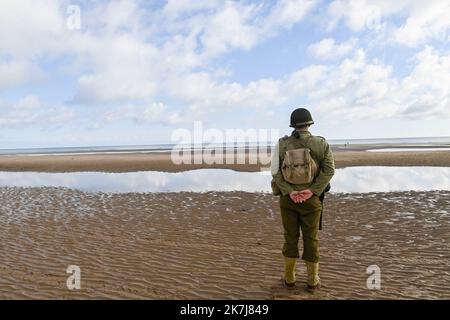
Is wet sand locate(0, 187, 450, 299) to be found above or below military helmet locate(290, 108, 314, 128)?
below

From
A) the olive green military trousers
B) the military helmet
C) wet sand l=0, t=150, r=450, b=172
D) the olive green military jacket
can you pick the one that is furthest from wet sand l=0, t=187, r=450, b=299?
wet sand l=0, t=150, r=450, b=172

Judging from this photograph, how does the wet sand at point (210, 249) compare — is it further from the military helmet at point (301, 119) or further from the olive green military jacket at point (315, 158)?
the military helmet at point (301, 119)

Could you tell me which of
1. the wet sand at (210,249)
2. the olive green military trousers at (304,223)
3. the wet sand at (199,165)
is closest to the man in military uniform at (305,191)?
the olive green military trousers at (304,223)

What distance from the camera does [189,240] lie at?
897cm

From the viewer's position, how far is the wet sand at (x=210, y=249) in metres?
5.87

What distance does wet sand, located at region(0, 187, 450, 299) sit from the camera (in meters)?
5.87

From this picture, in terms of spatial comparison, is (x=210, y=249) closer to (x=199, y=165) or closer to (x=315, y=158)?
(x=315, y=158)

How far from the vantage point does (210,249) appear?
8133 millimetres

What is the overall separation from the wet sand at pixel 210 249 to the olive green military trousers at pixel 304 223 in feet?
2.19

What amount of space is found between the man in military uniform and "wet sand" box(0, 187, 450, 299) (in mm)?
715

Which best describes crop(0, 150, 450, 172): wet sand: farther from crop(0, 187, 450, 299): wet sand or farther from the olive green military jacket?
the olive green military jacket

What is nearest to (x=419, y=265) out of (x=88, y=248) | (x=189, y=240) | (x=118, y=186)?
(x=189, y=240)

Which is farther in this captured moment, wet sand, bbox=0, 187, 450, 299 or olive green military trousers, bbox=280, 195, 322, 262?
wet sand, bbox=0, 187, 450, 299

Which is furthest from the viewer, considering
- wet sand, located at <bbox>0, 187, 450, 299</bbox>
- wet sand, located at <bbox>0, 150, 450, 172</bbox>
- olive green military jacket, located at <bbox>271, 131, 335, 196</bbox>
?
wet sand, located at <bbox>0, 150, 450, 172</bbox>
